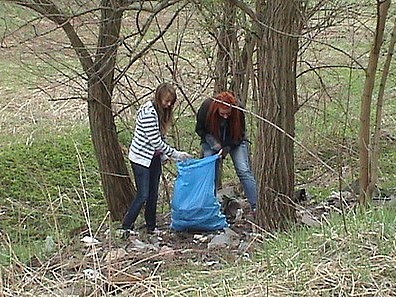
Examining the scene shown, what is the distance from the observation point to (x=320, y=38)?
8.80 m

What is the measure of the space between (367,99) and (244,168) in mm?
1608

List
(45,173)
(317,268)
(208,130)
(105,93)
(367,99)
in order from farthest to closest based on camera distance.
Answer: (45,173)
(105,93)
(208,130)
(367,99)
(317,268)

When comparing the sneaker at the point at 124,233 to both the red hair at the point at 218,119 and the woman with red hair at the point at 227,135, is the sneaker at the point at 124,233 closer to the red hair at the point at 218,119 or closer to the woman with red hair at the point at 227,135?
the woman with red hair at the point at 227,135

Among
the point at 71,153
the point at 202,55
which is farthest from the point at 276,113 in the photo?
the point at 71,153

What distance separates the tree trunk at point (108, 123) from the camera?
8.28 m

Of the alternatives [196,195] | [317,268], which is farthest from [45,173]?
[317,268]

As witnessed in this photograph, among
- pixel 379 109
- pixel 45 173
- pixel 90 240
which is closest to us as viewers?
pixel 90 240

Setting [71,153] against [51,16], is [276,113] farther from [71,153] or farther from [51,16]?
[71,153]

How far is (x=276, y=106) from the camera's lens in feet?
20.8

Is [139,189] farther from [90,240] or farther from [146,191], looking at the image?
[90,240]

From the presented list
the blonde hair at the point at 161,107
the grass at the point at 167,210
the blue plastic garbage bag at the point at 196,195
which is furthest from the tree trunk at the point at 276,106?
the blonde hair at the point at 161,107

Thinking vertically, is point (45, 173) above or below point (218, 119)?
below

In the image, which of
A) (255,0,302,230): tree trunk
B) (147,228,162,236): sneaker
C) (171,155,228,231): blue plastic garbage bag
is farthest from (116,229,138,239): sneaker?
(255,0,302,230): tree trunk

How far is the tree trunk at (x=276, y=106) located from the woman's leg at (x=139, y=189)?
54.6 inches
